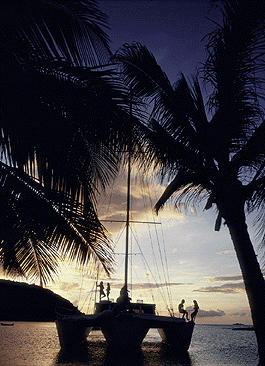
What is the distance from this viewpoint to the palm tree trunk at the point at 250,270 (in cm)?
513

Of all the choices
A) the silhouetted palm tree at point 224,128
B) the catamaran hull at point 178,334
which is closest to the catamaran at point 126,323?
the catamaran hull at point 178,334

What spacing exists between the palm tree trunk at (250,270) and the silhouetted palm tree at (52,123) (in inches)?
76.6

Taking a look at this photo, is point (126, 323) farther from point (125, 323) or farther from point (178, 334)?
point (178, 334)

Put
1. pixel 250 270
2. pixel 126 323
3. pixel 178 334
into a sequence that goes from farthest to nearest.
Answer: pixel 178 334
pixel 126 323
pixel 250 270

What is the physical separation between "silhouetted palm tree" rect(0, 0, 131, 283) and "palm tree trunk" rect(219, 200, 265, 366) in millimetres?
1946

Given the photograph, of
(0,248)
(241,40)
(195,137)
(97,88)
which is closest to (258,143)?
(195,137)

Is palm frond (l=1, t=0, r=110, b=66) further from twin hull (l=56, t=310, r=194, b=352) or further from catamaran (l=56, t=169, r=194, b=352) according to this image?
twin hull (l=56, t=310, r=194, b=352)

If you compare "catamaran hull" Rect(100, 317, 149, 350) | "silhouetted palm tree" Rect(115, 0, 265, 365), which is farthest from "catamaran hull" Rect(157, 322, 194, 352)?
"silhouetted palm tree" Rect(115, 0, 265, 365)

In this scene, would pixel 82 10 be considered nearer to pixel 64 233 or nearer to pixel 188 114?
pixel 188 114

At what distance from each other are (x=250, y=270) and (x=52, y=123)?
3467 millimetres

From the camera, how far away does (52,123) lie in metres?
4.64

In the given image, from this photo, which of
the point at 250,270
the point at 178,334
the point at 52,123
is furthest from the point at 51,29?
the point at 178,334

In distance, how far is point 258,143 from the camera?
5828 millimetres

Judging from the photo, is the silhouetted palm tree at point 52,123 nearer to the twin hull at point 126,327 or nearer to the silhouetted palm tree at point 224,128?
the silhouetted palm tree at point 224,128
